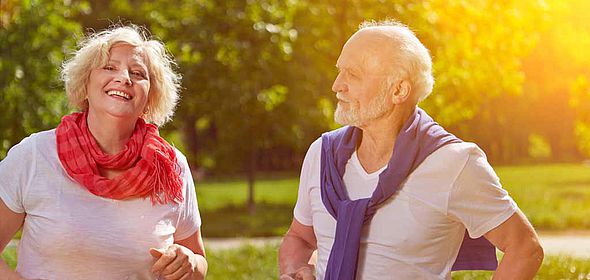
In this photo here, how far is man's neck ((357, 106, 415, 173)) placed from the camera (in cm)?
365

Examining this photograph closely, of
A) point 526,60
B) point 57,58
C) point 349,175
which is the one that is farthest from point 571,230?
point 526,60

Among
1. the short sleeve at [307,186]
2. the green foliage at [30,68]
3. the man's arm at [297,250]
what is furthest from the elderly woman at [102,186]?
the green foliage at [30,68]

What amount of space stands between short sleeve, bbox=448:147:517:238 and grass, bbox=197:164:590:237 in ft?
32.2

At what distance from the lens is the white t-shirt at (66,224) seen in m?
3.59

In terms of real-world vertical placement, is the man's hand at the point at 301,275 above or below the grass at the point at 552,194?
above

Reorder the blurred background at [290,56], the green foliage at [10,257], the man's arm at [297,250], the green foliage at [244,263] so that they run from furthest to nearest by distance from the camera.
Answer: the blurred background at [290,56] → the green foliage at [244,263] → the green foliage at [10,257] → the man's arm at [297,250]

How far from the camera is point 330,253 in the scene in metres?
3.67

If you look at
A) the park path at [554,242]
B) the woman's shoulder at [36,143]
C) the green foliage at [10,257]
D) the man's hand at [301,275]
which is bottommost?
the park path at [554,242]

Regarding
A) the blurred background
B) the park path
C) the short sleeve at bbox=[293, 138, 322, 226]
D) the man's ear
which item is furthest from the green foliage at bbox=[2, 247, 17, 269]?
the man's ear

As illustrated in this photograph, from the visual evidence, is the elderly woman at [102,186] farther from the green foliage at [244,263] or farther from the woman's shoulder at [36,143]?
the green foliage at [244,263]

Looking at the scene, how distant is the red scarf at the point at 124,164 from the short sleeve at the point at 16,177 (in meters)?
0.11

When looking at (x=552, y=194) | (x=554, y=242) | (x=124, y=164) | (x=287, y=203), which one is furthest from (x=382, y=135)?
(x=552, y=194)

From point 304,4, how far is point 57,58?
15.3ft

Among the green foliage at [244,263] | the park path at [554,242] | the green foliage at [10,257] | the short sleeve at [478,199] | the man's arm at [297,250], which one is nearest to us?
the short sleeve at [478,199]
